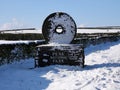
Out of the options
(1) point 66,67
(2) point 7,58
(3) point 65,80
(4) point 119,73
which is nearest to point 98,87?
(3) point 65,80

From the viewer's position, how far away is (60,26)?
14.9 m

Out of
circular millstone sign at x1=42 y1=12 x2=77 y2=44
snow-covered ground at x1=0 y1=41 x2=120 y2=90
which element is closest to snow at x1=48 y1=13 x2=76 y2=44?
circular millstone sign at x1=42 y1=12 x2=77 y2=44

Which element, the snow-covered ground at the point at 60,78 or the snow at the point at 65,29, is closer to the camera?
the snow-covered ground at the point at 60,78

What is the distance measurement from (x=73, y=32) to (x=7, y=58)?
9.65 ft

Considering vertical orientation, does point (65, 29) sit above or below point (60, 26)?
below

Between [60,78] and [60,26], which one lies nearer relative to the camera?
[60,78]

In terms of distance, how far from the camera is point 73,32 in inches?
585

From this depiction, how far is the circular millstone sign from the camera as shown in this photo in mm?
14797

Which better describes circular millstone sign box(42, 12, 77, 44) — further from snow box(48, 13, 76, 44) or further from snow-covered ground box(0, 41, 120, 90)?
snow-covered ground box(0, 41, 120, 90)

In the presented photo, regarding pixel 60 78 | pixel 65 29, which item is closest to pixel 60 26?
pixel 65 29

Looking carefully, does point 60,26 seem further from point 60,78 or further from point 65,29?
point 60,78

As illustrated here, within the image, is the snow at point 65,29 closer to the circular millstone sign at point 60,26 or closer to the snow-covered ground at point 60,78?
the circular millstone sign at point 60,26

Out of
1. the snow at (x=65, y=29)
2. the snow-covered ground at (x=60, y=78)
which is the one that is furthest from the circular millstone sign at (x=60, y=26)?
the snow-covered ground at (x=60, y=78)

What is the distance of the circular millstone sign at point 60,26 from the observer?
1480 cm
